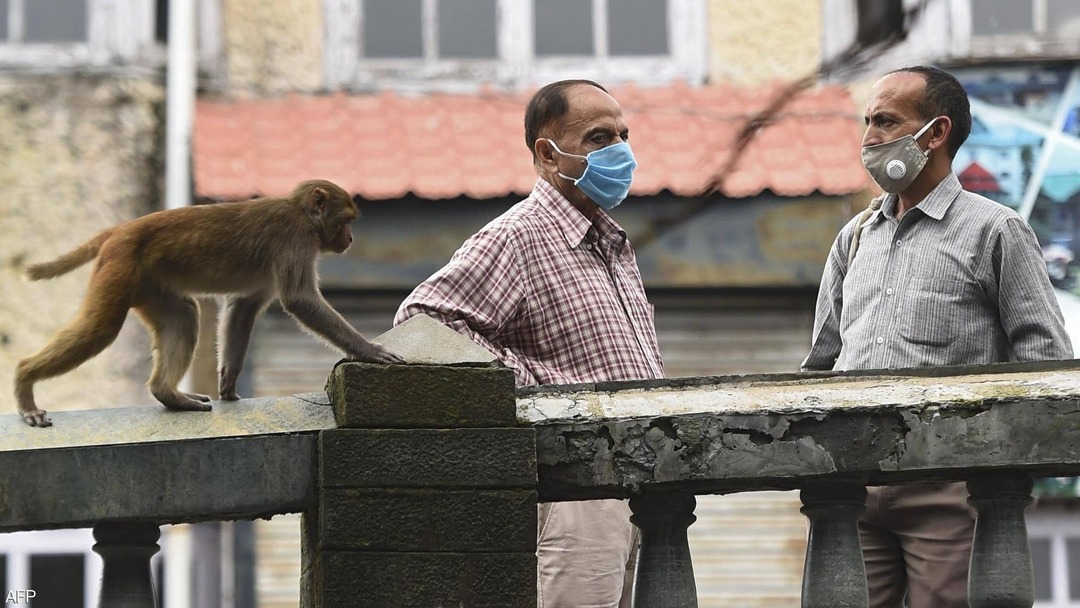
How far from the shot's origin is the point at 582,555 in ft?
12.9

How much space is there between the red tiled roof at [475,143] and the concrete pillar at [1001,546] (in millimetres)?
6830

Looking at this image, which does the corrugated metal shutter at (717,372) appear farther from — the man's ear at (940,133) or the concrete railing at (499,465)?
the concrete railing at (499,465)

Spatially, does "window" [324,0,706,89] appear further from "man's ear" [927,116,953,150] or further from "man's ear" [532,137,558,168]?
"man's ear" [927,116,953,150]

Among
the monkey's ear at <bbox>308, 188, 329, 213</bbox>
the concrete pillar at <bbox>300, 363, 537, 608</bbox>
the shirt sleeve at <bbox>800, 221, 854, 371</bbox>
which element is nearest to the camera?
the concrete pillar at <bbox>300, 363, 537, 608</bbox>

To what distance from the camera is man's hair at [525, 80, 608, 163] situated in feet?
15.0

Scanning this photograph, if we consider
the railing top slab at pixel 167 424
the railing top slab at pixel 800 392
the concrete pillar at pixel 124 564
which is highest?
the railing top slab at pixel 800 392

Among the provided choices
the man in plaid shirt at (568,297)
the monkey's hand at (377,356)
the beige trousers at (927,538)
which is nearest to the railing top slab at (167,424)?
the monkey's hand at (377,356)

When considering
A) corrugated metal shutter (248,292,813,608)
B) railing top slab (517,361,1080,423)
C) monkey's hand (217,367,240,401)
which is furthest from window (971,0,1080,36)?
railing top slab (517,361,1080,423)

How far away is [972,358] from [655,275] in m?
6.40

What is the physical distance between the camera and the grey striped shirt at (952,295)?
3.89m

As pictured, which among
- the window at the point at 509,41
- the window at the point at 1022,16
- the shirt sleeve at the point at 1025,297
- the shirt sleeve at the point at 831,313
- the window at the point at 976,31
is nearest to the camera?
the shirt sleeve at the point at 1025,297

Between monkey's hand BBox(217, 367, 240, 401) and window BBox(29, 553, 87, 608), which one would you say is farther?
window BBox(29, 553, 87, 608)

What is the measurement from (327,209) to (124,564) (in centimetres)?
162

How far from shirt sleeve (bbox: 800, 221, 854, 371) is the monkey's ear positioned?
56.5 inches
